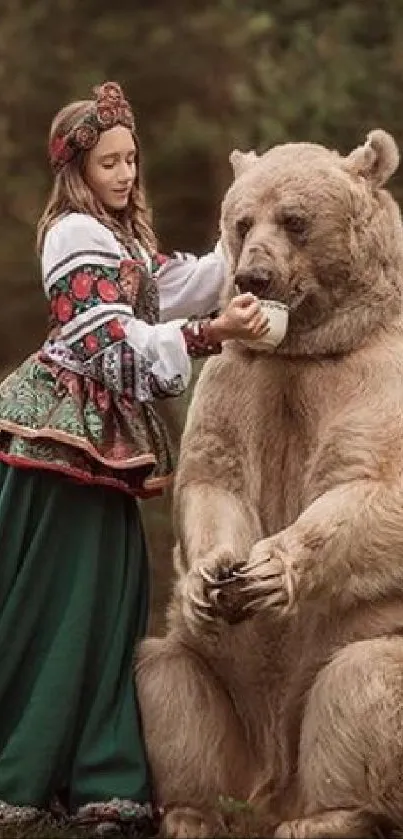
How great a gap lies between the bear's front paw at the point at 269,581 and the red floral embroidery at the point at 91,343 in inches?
22.0

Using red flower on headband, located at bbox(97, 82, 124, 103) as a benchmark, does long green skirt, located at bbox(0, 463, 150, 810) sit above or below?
below

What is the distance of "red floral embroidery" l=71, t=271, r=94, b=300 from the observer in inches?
210

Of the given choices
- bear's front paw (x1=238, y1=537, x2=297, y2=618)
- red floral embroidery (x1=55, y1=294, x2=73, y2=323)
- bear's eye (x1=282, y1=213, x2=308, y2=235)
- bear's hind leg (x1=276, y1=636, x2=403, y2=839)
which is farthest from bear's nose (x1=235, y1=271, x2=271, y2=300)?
bear's hind leg (x1=276, y1=636, x2=403, y2=839)

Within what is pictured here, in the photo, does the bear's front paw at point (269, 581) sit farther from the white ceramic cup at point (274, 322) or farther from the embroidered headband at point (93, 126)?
the embroidered headband at point (93, 126)

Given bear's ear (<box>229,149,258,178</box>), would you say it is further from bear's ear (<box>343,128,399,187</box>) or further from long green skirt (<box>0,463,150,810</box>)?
long green skirt (<box>0,463,150,810</box>)

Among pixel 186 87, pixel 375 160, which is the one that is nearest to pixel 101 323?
pixel 375 160

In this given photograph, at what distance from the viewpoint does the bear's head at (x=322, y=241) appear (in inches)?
207

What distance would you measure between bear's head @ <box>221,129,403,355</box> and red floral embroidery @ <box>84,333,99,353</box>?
1.07ft

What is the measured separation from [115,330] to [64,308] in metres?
0.14

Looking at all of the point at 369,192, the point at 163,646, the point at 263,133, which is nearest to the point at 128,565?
the point at 163,646

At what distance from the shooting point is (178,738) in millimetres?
5438

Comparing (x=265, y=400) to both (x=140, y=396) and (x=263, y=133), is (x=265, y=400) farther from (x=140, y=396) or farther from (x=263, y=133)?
(x=263, y=133)

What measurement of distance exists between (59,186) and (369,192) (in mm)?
706

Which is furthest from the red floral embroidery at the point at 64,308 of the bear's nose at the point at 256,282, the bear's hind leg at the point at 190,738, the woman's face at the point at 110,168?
the bear's hind leg at the point at 190,738
